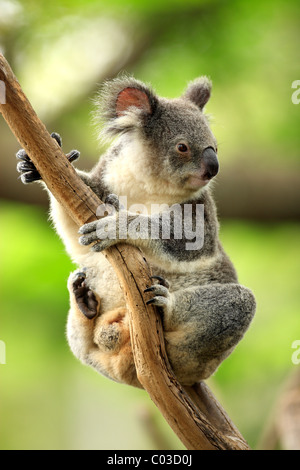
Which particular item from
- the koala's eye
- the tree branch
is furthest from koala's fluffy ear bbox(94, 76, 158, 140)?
the tree branch

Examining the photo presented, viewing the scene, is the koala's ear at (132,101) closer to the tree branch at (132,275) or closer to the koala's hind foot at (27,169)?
the koala's hind foot at (27,169)

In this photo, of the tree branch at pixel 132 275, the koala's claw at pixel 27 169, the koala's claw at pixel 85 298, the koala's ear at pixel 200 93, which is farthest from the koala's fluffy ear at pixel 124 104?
the koala's claw at pixel 85 298

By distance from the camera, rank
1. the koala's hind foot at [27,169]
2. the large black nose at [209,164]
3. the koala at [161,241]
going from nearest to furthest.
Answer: the koala's hind foot at [27,169]
the koala at [161,241]
the large black nose at [209,164]

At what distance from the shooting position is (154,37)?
9750mm

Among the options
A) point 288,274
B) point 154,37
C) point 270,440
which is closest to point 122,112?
point 270,440

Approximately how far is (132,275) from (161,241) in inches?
21.0

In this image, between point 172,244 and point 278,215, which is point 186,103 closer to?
point 172,244

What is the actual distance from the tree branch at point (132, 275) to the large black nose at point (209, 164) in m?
0.98

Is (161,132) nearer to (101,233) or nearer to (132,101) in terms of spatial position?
(132,101)

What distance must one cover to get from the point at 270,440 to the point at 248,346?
2.48 meters

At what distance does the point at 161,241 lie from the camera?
4309 millimetres

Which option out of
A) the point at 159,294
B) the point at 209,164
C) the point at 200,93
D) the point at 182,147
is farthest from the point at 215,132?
the point at 159,294

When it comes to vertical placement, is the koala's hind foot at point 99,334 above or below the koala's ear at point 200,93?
below

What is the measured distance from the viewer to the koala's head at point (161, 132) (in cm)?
466
